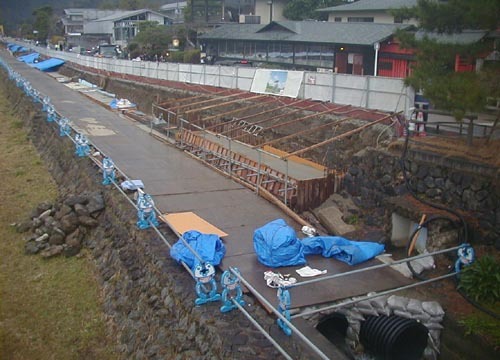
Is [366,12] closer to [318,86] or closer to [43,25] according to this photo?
→ [318,86]

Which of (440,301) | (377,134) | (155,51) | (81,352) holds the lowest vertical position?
(81,352)

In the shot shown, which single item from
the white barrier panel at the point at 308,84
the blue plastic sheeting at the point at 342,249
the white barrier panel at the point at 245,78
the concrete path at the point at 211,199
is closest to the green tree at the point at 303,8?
the white barrier panel at the point at 308,84

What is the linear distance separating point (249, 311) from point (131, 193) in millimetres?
6925

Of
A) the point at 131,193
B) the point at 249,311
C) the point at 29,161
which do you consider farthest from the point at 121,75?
the point at 249,311

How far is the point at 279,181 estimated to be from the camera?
559 inches

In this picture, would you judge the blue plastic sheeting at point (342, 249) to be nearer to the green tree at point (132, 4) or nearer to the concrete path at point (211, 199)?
the concrete path at point (211, 199)

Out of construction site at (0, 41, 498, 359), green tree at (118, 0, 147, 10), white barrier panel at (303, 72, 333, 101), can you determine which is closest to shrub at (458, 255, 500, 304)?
construction site at (0, 41, 498, 359)

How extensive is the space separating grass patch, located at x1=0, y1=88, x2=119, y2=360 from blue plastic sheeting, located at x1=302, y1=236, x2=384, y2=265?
4108 millimetres

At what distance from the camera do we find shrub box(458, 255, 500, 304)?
872 cm

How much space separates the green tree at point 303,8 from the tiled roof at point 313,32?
33.0 ft

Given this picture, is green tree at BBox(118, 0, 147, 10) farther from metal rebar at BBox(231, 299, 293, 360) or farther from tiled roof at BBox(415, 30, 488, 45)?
metal rebar at BBox(231, 299, 293, 360)

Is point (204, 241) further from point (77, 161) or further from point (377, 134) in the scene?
point (77, 161)

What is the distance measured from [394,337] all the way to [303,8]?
47.2 meters

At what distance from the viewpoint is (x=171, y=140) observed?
2148cm
